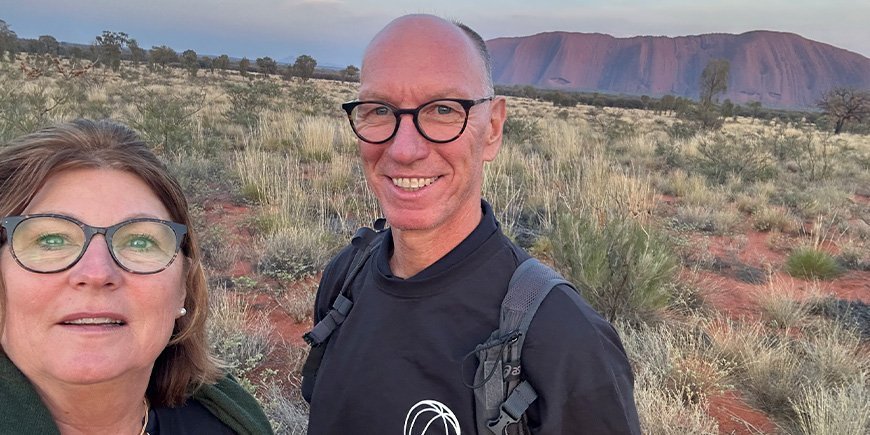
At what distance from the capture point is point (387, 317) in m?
1.47

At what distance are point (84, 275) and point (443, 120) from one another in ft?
3.01

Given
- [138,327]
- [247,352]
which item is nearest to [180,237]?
[138,327]

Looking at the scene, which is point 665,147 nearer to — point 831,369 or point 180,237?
point 831,369

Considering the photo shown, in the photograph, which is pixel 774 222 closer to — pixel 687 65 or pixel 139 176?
pixel 139 176

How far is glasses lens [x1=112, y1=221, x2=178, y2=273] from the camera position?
124 cm

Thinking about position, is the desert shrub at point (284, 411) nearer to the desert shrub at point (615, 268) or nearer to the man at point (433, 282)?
the man at point (433, 282)

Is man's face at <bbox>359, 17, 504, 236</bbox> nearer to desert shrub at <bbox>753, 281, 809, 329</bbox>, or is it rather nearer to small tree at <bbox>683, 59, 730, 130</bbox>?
desert shrub at <bbox>753, 281, 809, 329</bbox>

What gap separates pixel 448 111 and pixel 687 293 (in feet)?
14.8

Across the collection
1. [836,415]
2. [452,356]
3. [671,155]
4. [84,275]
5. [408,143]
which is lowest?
[836,415]

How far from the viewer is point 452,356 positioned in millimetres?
1336

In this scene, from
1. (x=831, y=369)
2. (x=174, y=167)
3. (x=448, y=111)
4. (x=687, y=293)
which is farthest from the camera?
(x=174, y=167)

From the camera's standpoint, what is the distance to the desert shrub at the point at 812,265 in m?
6.34

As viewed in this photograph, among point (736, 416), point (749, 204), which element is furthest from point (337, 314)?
point (749, 204)

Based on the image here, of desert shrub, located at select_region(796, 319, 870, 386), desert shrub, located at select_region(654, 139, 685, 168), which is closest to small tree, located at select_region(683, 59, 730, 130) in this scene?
desert shrub, located at select_region(654, 139, 685, 168)
